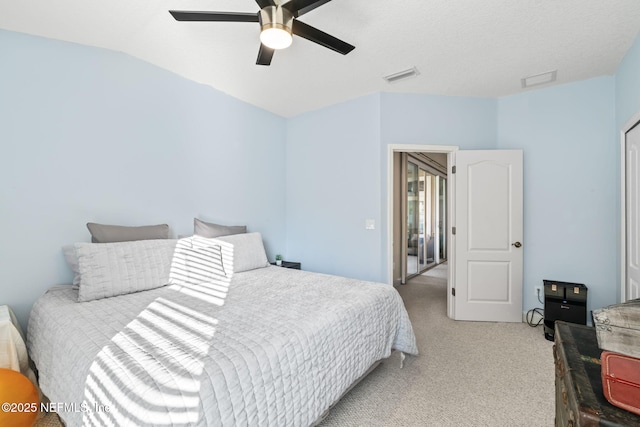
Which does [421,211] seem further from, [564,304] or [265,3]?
[265,3]

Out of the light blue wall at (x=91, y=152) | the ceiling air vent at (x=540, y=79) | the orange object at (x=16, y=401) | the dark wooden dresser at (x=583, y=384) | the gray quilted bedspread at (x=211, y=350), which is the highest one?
the ceiling air vent at (x=540, y=79)

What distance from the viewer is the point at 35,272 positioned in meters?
2.17

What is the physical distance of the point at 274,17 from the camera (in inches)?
66.5

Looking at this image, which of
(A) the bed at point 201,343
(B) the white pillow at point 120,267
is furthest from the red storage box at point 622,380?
(B) the white pillow at point 120,267

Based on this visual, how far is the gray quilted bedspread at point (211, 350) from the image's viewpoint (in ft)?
3.55

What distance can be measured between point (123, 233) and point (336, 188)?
2.43 metres

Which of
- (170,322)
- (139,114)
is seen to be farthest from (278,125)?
(170,322)

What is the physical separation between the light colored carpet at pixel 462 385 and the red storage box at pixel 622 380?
1268 millimetres

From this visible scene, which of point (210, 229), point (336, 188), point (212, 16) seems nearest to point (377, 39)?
point (212, 16)

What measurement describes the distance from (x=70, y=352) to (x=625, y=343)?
6.89 ft

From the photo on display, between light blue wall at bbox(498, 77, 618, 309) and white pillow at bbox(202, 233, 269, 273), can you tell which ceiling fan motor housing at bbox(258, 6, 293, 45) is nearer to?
white pillow at bbox(202, 233, 269, 273)

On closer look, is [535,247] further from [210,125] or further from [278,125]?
[210,125]

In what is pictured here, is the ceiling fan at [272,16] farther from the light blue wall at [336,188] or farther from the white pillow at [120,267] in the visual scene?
the light blue wall at [336,188]

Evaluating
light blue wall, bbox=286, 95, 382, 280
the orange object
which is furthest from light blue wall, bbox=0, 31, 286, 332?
light blue wall, bbox=286, 95, 382, 280
